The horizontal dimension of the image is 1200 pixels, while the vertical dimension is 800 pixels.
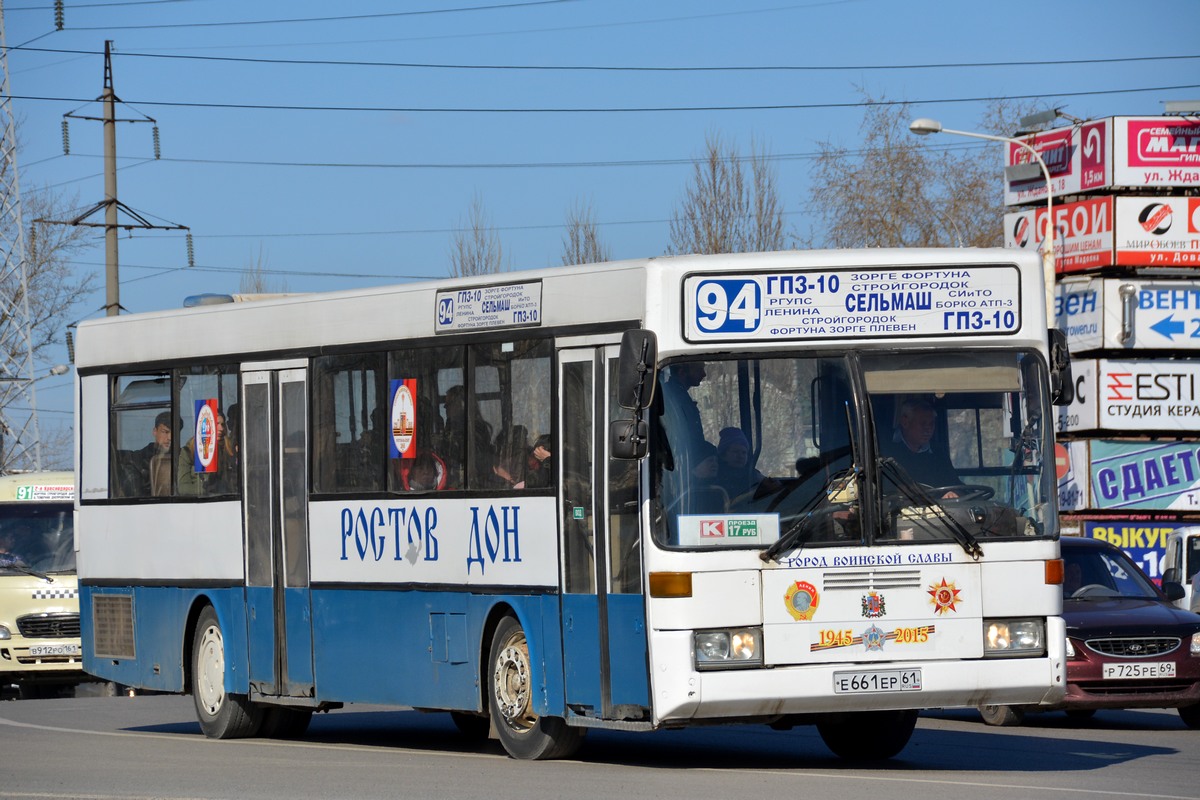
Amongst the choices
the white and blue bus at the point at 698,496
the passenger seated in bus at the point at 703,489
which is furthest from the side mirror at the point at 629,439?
the passenger seated in bus at the point at 703,489

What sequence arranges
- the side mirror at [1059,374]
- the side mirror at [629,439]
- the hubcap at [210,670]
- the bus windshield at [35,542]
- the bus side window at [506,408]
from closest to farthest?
the side mirror at [629,439] → the side mirror at [1059,374] → the bus side window at [506,408] → the hubcap at [210,670] → the bus windshield at [35,542]

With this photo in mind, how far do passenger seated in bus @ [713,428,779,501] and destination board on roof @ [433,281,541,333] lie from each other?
188 cm

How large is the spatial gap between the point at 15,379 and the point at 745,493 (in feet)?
134

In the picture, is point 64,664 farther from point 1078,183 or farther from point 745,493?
point 1078,183

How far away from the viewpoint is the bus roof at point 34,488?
26.3 m

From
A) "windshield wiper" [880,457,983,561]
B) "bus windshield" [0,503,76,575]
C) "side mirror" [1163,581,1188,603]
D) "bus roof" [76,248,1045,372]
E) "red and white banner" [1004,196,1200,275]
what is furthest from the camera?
"red and white banner" [1004,196,1200,275]

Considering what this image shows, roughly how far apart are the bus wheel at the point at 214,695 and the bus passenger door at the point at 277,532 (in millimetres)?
440

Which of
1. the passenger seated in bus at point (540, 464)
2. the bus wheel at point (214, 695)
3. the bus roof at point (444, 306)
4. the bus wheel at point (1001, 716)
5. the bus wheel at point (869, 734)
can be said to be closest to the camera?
the bus roof at point (444, 306)

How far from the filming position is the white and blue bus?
38.7ft

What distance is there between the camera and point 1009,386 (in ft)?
40.4

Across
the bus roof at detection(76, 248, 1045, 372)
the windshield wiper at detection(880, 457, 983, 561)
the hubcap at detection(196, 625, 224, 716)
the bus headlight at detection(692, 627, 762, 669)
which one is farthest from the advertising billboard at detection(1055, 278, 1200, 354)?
the bus headlight at detection(692, 627, 762, 669)

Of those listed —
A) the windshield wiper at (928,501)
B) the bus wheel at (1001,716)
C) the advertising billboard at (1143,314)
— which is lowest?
the bus wheel at (1001,716)

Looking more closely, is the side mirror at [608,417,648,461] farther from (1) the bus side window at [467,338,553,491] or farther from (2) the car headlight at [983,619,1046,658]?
(2) the car headlight at [983,619,1046,658]

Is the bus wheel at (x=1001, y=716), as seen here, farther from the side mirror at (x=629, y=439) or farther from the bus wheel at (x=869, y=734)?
the side mirror at (x=629, y=439)
